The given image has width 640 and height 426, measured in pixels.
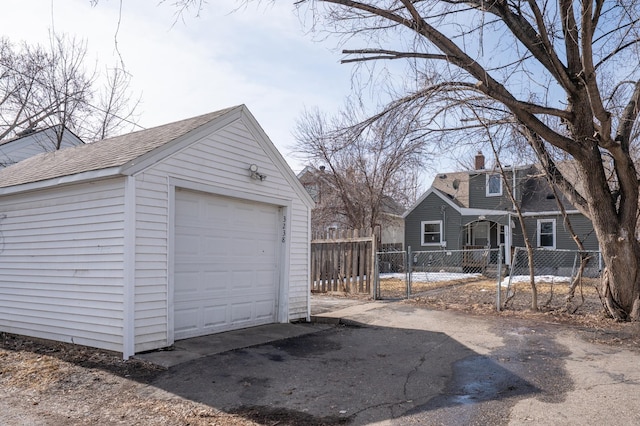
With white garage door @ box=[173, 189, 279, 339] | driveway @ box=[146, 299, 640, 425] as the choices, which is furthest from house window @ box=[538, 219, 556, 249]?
white garage door @ box=[173, 189, 279, 339]

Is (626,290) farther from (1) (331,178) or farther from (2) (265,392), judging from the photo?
(1) (331,178)

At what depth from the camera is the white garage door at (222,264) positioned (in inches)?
288

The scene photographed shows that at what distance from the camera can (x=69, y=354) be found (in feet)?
21.5

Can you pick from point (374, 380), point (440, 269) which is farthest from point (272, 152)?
point (440, 269)

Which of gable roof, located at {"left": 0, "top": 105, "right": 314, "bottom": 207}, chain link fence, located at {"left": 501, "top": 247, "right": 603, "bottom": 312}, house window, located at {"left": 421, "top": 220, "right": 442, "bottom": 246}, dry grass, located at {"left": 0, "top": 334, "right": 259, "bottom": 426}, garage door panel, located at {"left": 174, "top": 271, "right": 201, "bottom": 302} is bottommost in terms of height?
dry grass, located at {"left": 0, "top": 334, "right": 259, "bottom": 426}

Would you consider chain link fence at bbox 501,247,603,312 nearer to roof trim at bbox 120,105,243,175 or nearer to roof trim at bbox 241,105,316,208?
roof trim at bbox 241,105,316,208

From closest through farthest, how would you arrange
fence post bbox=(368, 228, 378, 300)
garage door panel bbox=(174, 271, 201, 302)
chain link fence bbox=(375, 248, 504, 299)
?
garage door panel bbox=(174, 271, 201, 302) → fence post bbox=(368, 228, 378, 300) → chain link fence bbox=(375, 248, 504, 299)

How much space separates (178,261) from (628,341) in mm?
7189

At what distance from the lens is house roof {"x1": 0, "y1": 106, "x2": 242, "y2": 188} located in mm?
6934

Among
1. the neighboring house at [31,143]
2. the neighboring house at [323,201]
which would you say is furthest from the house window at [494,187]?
the neighboring house at [31,143]

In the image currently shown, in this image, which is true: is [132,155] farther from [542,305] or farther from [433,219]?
[433,219]

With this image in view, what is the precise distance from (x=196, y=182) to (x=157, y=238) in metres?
A: 1.18

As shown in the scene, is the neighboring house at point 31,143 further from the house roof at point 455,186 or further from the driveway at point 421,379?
the house roof at point 455,186

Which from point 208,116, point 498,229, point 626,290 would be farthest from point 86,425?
point 498,229
